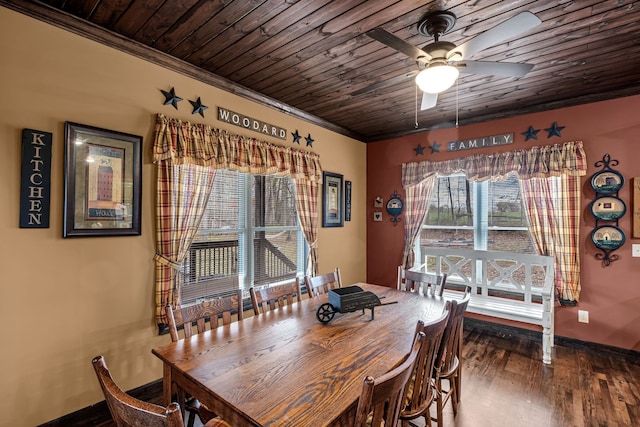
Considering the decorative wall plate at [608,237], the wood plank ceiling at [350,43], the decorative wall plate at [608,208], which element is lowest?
the decorative wall plate at [608,237]

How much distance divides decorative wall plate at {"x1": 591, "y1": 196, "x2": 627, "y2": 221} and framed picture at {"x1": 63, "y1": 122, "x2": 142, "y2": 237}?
4.36 m

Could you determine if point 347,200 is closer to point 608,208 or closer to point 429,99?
point 429,99

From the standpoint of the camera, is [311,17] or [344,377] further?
[311,17]

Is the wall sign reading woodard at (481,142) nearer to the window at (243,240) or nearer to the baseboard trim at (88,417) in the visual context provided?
the window at (243,240)

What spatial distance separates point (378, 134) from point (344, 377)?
13.2 feet

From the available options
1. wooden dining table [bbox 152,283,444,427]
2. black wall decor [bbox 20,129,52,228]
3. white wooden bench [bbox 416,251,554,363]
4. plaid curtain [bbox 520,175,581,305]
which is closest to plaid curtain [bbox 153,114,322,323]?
black wall decor [bbox 20,129,52,228]

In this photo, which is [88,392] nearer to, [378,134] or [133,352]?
[133,352]

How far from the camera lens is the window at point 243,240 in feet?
9.35

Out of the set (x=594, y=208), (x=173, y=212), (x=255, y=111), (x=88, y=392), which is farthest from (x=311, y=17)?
(x=594, y=208)

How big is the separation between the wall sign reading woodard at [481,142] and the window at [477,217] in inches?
16.1

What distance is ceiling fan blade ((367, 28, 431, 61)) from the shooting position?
1638 mm

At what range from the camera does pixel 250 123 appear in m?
3.15

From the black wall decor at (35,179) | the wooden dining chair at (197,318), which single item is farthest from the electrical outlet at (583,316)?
the black wall decor at (35,179)

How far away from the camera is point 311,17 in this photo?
200cm
